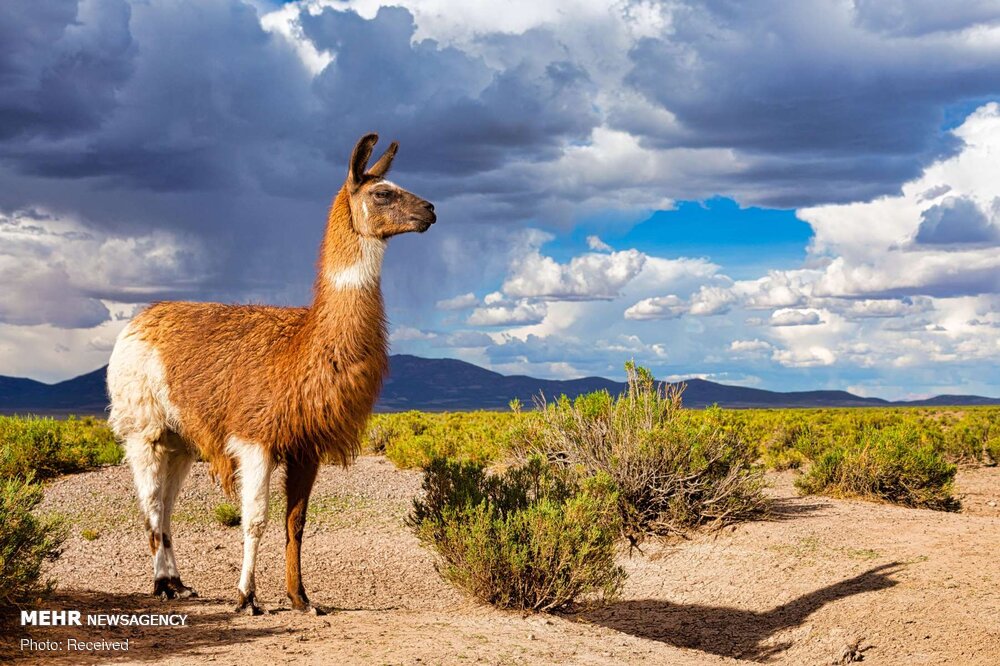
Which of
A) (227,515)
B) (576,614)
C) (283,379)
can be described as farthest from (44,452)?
(576,614)

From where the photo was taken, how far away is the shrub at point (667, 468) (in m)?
13.8

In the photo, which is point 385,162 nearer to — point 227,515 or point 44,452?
point 227,515

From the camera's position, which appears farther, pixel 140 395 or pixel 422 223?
pixel 140 395

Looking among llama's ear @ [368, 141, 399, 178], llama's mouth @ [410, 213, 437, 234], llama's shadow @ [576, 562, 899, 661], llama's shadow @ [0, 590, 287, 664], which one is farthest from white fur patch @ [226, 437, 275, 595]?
llama's shadow @ [576, 562, 899, 661]

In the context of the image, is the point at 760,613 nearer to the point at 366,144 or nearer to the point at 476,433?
the point at 366,144

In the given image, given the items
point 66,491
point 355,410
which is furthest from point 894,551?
point 66,491

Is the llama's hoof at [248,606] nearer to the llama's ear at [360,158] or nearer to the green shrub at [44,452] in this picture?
the llama's ear at [360,158]

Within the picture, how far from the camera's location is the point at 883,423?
36.5 meters

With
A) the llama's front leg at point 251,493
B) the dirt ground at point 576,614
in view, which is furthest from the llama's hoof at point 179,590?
the llama's front leg at point 251,493

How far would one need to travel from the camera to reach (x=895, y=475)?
54.5 feet

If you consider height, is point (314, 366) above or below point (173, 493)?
above

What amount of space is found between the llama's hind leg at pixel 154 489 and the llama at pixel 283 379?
0.05 feet

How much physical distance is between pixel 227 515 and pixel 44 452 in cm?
553

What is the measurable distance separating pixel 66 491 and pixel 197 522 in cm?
313
